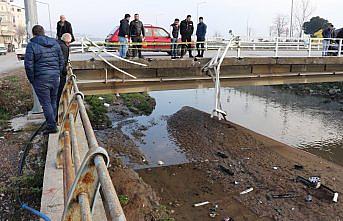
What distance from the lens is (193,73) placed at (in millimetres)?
12812

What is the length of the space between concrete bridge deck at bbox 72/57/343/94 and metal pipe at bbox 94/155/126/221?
950cm

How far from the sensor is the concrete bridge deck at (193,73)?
37.3 ft

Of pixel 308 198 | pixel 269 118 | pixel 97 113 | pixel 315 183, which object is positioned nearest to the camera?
pixel 308 198

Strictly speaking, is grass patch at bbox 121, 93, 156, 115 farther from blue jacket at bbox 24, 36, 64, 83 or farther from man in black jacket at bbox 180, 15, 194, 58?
blue jacket at bbox 24, 36, 64, 83

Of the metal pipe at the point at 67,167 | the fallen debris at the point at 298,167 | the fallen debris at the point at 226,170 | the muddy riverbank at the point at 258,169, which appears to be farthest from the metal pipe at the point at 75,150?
the fallen debris at the point at 298,167

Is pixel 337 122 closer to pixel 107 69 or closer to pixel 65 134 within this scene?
pixel 107 69

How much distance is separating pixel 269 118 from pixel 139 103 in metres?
8.55

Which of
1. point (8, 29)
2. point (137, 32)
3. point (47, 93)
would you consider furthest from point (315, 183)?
point (8, 29)

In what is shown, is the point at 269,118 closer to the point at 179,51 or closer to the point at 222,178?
the point at 179,51

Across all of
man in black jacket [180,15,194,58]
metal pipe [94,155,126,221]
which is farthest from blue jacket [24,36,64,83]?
man in black jacket [180,15,194,58]

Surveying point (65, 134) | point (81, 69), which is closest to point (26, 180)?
point (65, 134)

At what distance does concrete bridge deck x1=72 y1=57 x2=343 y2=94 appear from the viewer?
11.4 metres

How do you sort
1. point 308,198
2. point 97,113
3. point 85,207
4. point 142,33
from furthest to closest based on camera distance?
point 97,113 < point 142,33 < point 308,198 < point 85,207

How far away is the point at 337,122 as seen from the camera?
1984 centimetres
